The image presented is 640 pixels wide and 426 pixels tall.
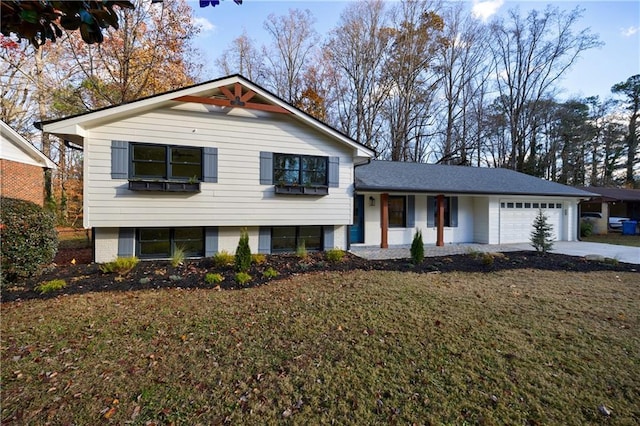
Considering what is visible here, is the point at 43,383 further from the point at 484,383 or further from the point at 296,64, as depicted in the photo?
the point at 296,64

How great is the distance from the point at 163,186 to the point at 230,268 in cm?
302

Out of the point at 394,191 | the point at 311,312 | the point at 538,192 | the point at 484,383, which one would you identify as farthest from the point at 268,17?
the point at 484,383

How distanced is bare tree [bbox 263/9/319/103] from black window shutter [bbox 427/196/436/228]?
1350 centimetres

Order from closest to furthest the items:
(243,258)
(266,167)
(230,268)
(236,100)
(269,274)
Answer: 1. (269,274)
2. (243,258)
3. (230,268)
4. (236,100)
5. (266,167)

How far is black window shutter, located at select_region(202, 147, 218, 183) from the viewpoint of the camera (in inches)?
327

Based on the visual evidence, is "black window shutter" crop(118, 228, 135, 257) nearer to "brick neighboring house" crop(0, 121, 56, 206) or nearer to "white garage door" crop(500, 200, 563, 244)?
"brick neighboring house" crop(0, 121, 56, 206)

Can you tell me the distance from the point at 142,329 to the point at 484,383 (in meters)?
4.22

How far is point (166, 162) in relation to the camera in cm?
802

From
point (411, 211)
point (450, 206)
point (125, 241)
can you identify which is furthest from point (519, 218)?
point (125, 241)

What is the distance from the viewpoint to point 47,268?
648 centimetres

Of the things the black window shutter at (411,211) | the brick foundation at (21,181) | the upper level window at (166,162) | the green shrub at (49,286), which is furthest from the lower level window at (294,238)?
the brick foundation at (21,181)

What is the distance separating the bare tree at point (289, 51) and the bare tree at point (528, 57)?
1514 cm

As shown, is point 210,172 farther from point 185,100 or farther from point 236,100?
point 236,100

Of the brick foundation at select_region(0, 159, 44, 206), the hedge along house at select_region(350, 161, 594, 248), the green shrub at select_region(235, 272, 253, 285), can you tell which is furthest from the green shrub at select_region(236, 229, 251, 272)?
the brick foundation at select_region(0, 159, 44, 206)
